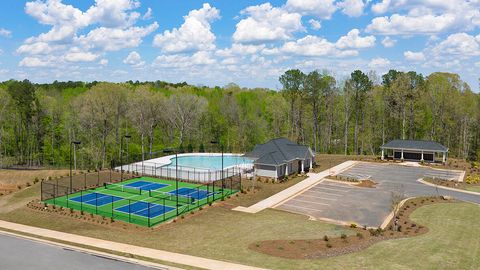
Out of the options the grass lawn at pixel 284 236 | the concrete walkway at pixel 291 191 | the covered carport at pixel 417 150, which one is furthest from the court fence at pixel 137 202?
the covered carport at pixel 417 150

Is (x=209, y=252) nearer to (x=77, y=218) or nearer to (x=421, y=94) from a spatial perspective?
(x=77, y=218)

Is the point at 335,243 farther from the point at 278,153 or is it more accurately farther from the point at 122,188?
the point at 278,153

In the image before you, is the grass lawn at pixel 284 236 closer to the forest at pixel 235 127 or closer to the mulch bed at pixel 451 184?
the mulch bed at pixel 451 184

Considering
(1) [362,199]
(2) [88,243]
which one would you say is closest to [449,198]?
(1) [362,199]

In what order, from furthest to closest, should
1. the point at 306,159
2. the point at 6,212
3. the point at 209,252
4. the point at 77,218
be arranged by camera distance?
the point at 306,159 < the point at 6,212 < the point at 77,218 < the point at 209,252

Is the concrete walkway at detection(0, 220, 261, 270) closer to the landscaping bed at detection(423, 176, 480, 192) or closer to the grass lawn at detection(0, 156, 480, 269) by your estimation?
the grass lawn at detection(0, 156, 480, 269)

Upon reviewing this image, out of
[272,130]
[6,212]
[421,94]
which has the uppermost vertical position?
[421,94]
